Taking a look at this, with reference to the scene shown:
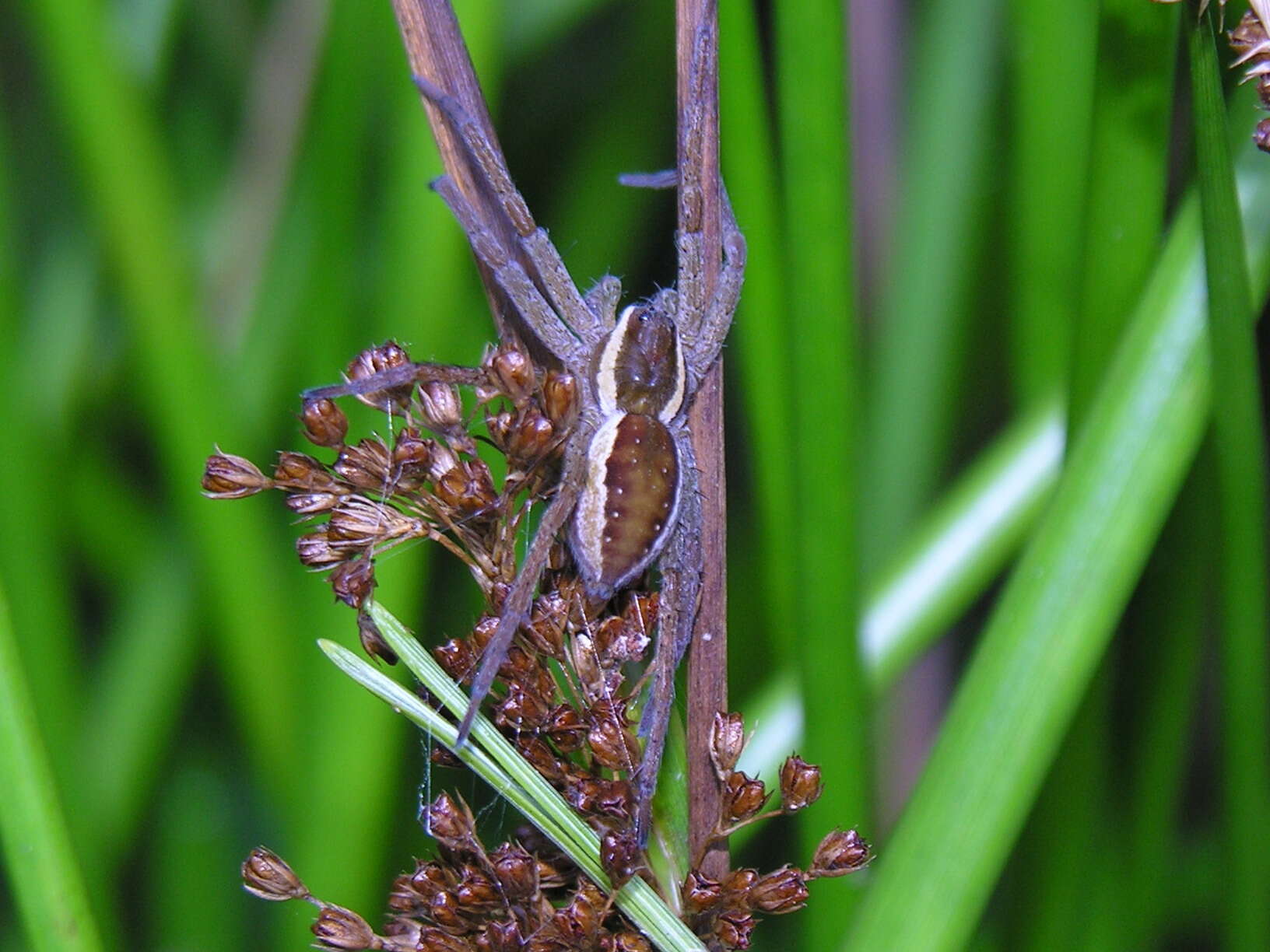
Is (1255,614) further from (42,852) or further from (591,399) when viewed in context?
(42,852)

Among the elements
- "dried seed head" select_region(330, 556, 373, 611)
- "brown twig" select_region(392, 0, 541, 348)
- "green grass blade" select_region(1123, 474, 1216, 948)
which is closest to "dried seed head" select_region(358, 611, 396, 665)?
"dried seed head" select_region(330, 556, 373, 611)

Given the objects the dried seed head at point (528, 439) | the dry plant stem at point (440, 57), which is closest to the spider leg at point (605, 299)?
the dry plant stem at point (440, 57)

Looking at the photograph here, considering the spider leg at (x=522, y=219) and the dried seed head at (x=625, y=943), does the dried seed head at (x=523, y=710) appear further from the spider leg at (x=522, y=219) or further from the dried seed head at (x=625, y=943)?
the spider leg at (x=522, y=219)

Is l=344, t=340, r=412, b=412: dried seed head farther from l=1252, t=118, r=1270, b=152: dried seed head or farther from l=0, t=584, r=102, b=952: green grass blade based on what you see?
l=1252, t=118, r=1270, b=152: dried seed head

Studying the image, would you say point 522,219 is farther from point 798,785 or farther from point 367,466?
point 798,785

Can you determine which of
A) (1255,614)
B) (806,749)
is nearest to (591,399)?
(806,749)

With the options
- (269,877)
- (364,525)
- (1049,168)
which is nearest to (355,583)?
(364,525)

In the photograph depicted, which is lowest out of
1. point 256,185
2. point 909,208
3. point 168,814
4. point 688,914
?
point 168,814
